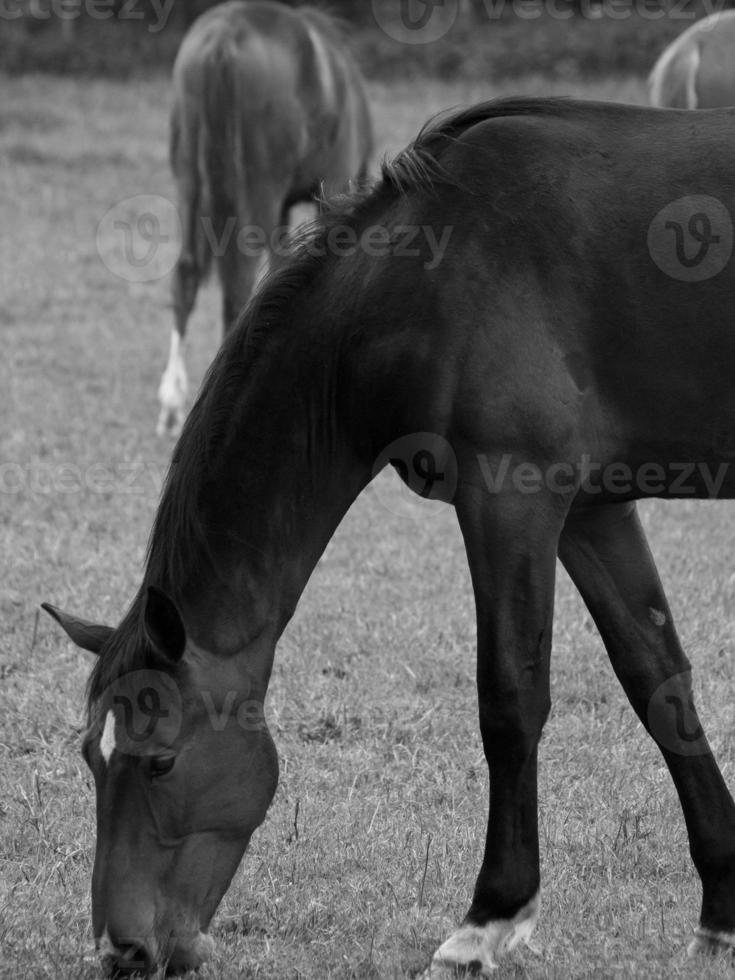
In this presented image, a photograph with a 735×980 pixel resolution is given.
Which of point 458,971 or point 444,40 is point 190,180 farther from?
point 444,40

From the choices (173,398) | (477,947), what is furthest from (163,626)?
(173,398)

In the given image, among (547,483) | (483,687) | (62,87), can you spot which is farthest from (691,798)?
(62,87)

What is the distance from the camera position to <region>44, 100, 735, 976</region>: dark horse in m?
2.82

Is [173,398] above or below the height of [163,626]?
above

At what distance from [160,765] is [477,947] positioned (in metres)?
0.78

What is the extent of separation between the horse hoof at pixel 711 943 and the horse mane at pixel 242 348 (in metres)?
1.35

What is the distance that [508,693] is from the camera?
2908 mm

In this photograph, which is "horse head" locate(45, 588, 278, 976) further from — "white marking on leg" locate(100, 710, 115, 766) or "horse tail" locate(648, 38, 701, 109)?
"horse tail" locate(648, 38, 701, 109)

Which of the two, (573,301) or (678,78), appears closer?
(573,301)

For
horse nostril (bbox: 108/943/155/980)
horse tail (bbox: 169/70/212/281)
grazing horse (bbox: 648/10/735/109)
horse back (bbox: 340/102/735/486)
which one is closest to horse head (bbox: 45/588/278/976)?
horse nostril (bbox: 108/943/155/980)

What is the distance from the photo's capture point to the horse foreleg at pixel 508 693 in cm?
286

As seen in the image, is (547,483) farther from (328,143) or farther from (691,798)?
(328,143)

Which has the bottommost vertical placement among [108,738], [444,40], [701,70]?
[108,738]

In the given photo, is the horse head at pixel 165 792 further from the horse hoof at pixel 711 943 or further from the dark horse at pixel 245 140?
the dark horse at pixel 245 140
